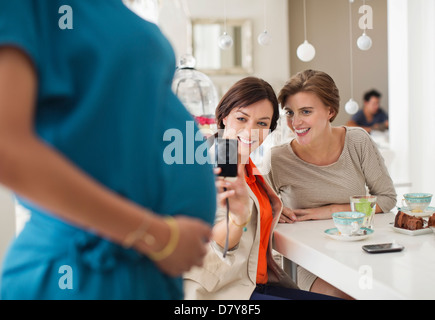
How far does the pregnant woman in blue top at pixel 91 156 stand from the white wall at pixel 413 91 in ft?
9.79

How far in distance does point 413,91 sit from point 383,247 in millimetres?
2389

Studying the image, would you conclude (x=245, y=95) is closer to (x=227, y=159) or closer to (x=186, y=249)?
(x=227, y=159)

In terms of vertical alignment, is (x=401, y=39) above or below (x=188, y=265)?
above

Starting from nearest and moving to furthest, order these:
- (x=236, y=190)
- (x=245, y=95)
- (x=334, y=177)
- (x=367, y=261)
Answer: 1. (x=236, y=190)
2. (x=367, y=261)
3. (x=245, y=95)
4. (x=334, y=177)

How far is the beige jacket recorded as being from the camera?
4.10 ft

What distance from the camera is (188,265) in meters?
0.59

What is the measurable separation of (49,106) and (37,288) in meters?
0.24

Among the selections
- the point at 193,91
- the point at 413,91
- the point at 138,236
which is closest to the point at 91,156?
the point at 138,236

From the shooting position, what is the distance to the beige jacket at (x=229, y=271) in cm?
125

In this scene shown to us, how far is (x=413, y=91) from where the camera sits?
332cm

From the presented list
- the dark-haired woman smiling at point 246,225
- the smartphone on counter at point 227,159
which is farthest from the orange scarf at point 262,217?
the smartphone on counter at point 227,159

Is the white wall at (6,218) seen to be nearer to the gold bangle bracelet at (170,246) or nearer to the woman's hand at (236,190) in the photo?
the woman's hand at (236,190)

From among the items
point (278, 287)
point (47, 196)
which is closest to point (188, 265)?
point (47, 196)
